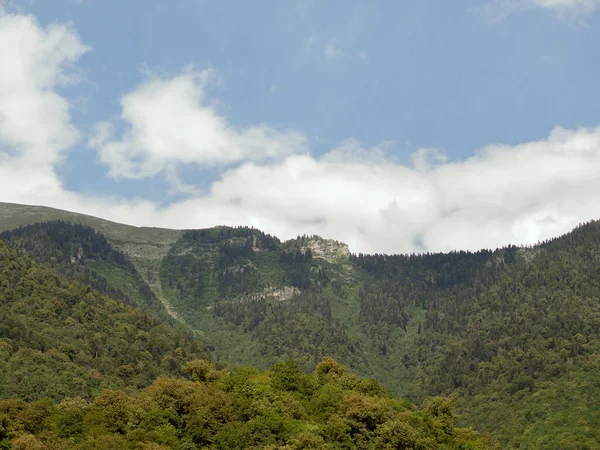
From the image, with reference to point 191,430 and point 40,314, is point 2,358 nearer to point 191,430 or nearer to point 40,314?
point 40,314

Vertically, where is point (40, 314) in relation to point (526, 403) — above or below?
above

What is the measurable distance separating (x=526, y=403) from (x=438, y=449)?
97.9 metres

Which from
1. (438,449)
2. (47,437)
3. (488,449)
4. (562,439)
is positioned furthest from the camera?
(562,439)

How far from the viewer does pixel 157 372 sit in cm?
19700

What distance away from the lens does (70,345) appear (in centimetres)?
18725

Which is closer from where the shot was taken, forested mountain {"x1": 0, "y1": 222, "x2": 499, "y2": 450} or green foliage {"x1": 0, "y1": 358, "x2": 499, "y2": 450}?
green foliage {"x1": 0, "y1": 358, "x2": 499, "y2": 450}

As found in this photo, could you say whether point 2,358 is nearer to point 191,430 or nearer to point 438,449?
point 191,430

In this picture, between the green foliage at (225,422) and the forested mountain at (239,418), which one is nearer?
the green foliage at (225,422)

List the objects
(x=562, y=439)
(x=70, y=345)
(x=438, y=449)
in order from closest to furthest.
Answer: (x=438, y=449)
(x=562, y=439)
(x=70, y=345)

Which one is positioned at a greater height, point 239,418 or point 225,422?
point 239,418

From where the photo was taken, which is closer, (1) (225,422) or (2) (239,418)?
(1) (225,422)

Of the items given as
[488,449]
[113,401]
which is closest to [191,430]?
[113,401]

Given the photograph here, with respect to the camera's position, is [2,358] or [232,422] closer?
[232,422]

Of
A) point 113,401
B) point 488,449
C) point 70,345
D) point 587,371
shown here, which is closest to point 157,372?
point 70,345
